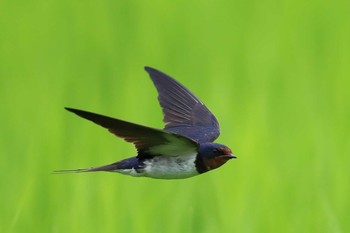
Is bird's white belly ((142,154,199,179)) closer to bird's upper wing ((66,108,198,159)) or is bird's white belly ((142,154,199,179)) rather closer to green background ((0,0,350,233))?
bird's upper wing ((66,108,198,159))

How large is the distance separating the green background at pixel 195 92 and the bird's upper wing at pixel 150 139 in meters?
0.36

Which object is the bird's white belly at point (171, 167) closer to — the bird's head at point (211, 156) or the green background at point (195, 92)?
the bird's head at point (211, 156)

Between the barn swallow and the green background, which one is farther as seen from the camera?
the green background

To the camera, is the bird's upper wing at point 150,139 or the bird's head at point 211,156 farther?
the bird's head at point 211,156

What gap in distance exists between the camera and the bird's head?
171 inches

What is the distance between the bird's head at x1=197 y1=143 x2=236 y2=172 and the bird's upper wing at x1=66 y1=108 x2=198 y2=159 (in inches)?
1.7

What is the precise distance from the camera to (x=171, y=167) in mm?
4309

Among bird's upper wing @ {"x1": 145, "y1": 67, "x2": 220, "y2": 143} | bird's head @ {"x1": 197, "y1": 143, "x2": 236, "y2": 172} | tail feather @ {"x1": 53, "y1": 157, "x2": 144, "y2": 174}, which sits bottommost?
tail feather @ {"x1": 53, "y1": 157, "x2": 144, "y2": 174}

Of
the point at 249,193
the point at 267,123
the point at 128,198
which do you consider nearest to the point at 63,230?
the point at 128,198

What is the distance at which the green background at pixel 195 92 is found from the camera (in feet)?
15.5

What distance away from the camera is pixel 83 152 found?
5.09 metres

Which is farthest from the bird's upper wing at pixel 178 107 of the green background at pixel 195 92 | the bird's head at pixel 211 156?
the bird's head at pixel 211 156

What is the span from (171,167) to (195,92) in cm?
183

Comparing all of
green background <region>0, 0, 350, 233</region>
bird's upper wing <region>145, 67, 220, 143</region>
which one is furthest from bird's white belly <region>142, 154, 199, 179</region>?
bird's upper wing <region>145, 67, 220, 143</region>
